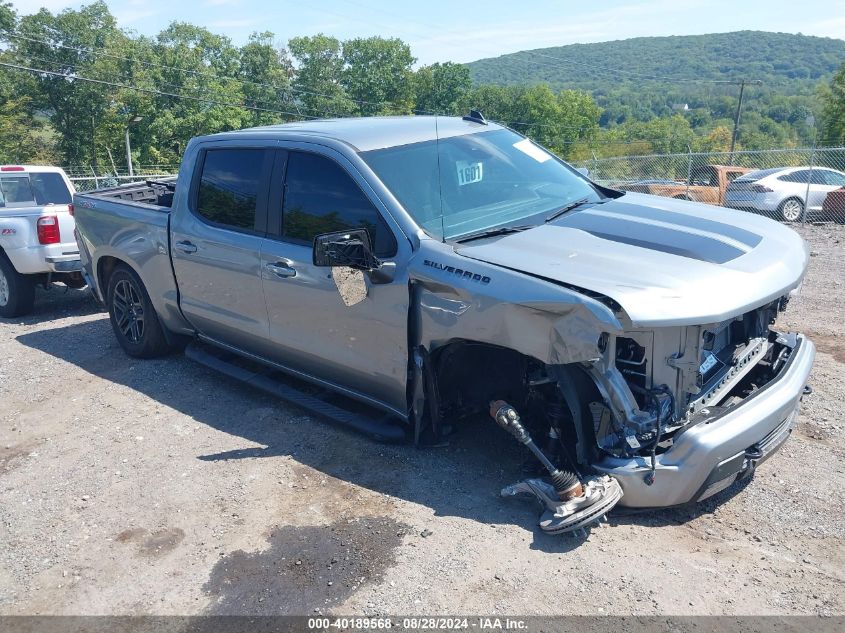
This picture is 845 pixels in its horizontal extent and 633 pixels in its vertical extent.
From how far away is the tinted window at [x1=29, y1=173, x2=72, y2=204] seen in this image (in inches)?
351

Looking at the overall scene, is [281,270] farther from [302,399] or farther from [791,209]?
[791,209]

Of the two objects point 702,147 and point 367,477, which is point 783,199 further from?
point 702,147

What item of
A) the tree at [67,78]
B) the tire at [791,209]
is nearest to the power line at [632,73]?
the tree at [67,78]

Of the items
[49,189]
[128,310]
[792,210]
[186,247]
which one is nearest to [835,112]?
[792,210]

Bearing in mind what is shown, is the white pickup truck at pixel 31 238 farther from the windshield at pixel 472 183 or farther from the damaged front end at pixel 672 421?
the damaged front end at pixel 672 421

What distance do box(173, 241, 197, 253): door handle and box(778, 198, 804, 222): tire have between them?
12.9m

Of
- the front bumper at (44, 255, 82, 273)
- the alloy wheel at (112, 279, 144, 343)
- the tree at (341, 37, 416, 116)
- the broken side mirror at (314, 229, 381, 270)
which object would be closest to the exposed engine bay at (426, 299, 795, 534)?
the broken side mirror at (314, 229, 381, 270)

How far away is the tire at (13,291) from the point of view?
8438 mm

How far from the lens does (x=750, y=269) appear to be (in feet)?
12.0

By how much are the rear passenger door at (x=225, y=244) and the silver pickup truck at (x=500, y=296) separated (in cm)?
2

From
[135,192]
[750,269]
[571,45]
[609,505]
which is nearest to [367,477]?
[609,505]

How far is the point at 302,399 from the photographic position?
16.4 ft

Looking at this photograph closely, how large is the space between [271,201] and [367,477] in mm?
1927

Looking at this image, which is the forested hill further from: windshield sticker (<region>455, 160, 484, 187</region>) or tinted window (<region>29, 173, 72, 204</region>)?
windshield sticker (<region>455, 160, 484, 187</region>)
